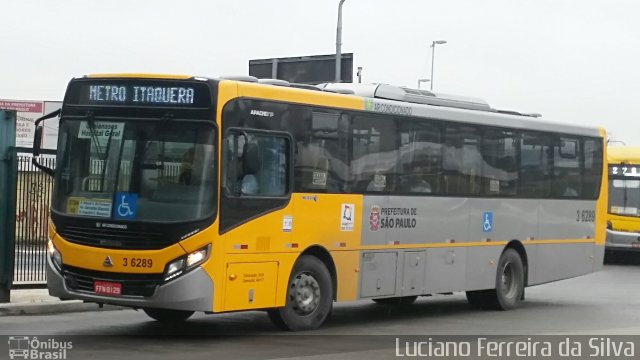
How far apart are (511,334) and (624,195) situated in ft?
59.7

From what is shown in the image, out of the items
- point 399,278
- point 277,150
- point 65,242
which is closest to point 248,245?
point 277,150

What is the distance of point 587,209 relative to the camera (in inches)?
758

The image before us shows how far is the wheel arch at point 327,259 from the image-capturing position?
1350 centimetres

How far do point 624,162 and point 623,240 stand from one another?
2.39 m

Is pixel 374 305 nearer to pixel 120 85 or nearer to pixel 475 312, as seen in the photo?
pixel 475 312

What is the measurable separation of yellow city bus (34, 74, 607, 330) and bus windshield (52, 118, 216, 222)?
0.05 ft

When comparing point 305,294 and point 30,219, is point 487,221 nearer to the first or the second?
point 305,294

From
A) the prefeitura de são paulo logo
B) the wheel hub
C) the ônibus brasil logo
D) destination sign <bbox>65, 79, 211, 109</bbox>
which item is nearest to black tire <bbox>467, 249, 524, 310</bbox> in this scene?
the prefeitura de são paulo logo

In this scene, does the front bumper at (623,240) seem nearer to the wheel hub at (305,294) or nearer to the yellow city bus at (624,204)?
the yellow city bus at (624,204)

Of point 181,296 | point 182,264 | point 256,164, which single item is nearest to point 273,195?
point 256,164

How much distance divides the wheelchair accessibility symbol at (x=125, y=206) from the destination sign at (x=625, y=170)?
72.5ft

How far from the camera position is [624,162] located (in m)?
31.1

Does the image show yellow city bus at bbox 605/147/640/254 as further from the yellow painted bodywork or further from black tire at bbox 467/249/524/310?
black tire at bbox 467/249/524/310

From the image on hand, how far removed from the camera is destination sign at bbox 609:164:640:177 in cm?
3073
